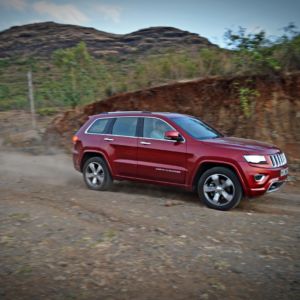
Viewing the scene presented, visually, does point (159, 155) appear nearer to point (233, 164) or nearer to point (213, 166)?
point (213, 166)

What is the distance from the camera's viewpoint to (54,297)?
3.85 m

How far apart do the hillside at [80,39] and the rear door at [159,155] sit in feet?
136

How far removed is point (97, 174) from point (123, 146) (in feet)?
3.43

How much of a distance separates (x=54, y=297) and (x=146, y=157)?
15.0ft

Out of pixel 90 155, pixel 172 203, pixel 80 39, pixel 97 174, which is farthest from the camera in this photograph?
pixel 80 39

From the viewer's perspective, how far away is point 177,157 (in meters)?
7.72

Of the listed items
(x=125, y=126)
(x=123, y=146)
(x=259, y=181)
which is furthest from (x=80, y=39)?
(x=259, y=181)

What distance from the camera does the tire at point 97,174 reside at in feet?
29.5

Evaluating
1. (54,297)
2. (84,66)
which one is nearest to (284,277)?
(54,297)

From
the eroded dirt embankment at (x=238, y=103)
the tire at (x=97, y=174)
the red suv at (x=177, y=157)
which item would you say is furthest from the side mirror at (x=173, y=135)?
the eroded dirt embankment at (x=238, y=103)

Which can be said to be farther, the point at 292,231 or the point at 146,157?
the point at 146,157

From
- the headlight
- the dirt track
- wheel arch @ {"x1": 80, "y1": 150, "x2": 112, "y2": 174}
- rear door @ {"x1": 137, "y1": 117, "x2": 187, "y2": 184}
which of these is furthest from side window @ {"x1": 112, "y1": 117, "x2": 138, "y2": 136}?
the headlight

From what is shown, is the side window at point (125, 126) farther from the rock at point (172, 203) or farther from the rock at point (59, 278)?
the rock at point (59, 278)

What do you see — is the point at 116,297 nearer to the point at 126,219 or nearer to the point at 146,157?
the point at 126,219
